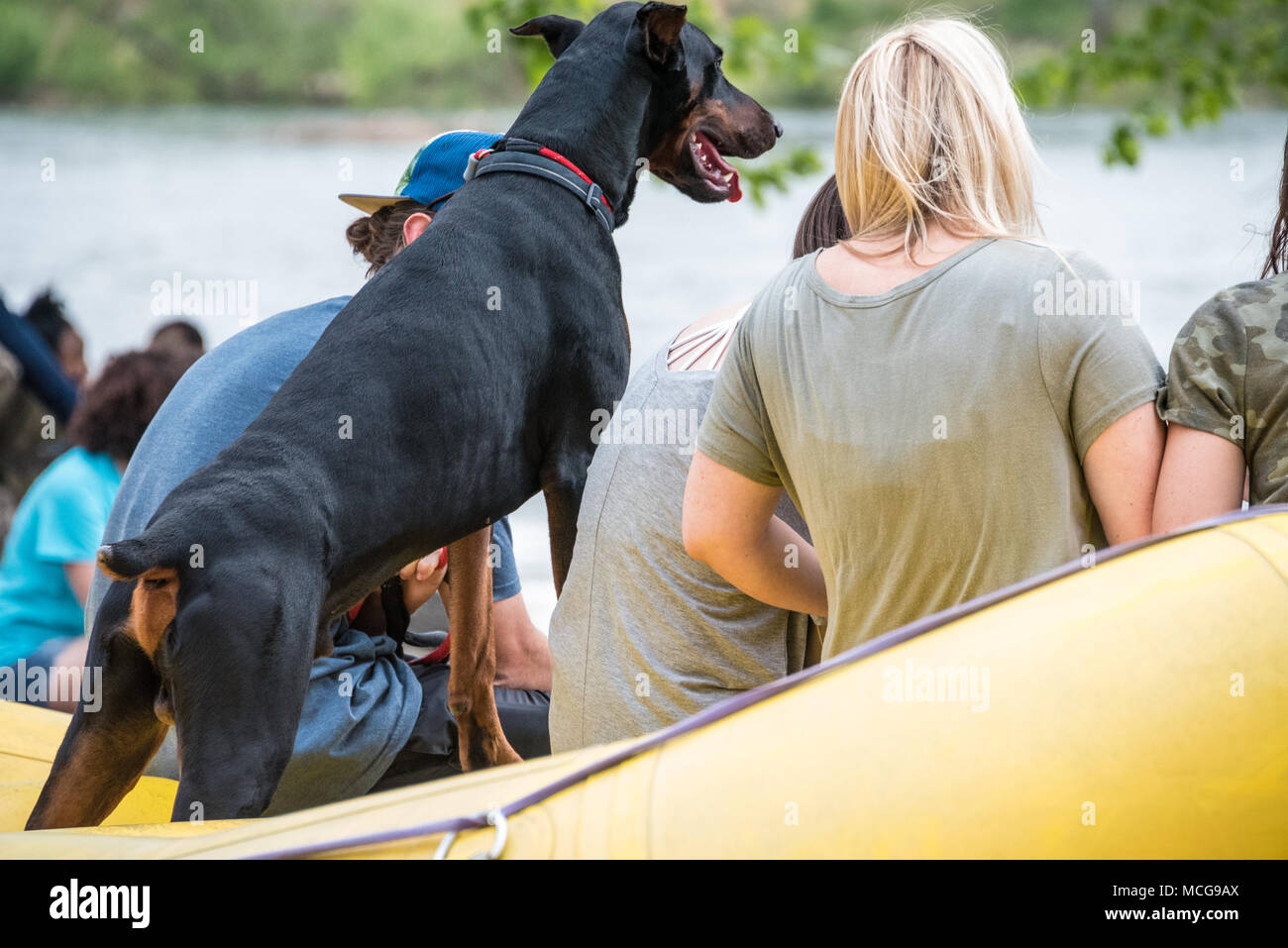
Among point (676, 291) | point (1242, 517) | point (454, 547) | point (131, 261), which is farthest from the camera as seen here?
point (131, 261)

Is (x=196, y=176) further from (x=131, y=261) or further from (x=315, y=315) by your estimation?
(x=315, y=315)

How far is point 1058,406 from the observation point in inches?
69.0

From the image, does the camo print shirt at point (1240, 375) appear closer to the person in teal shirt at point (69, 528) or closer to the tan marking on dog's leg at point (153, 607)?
the tan marking on dog's leg at point (153, 607)

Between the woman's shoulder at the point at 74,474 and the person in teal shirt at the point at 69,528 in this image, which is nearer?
the person in teal shirt at the point at 69,528

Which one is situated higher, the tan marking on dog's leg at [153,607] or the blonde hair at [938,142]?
the blonde hair at [938,142]

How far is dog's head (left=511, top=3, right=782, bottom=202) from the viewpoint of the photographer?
295 cm

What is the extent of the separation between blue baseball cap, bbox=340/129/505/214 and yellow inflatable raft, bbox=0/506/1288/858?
180 cm

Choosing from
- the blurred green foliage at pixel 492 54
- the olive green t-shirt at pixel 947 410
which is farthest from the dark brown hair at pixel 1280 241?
the blurred green foliage at pixel 492 54

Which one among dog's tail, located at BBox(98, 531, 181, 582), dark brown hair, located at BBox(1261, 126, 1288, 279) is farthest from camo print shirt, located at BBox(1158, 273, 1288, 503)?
dog's tail, located at BBox(98, 531, 181, 582)

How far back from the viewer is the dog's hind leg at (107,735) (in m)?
2.10

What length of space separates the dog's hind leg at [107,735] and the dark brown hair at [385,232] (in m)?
1.32

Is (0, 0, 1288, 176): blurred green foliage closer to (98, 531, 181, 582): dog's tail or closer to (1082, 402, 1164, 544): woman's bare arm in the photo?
→ (98, 531, 181, 582): dog's tail
